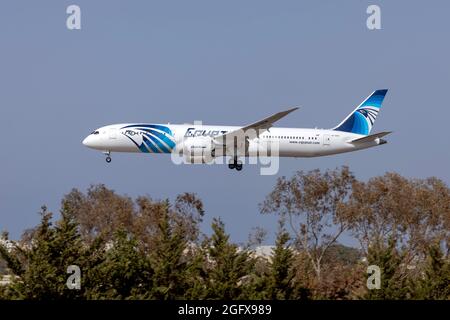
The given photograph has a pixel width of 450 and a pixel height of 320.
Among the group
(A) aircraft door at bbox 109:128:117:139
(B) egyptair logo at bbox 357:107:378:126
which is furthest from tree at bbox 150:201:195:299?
(B) egyptair logo at bbox 357:107:378:126

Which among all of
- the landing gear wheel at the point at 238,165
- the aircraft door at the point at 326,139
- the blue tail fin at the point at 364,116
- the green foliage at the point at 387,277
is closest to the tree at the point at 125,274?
the green foliage at the point at 387,277

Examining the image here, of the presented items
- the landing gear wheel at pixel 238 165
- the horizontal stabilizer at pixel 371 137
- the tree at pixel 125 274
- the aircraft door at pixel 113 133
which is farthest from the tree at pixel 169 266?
the horizontal stabilizer at pixel 371 137

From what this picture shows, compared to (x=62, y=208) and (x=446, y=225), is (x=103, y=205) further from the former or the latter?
(x=62, y=208)

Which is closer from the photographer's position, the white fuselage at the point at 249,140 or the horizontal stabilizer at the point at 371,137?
the white fuselage at the point at 249,140

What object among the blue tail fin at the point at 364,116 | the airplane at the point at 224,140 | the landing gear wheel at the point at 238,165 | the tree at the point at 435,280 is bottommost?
the tree at the point at 435,280

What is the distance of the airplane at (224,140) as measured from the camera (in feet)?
222

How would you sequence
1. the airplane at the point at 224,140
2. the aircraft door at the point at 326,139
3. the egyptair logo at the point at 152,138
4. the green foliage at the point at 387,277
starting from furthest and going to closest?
the aircraft door at the point at 326,139 → the egyptair logo at the point at 152,138 → the airplane at the point at 224,140 → the green foliage at the point at 387,277

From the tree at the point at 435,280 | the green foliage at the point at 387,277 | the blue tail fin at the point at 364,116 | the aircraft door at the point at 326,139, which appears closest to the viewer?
the green foliage at the point at 387,277

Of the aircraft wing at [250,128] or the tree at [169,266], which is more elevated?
the aircraft wing at [250,128]

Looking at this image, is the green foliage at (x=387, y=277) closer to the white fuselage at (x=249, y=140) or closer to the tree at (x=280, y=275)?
the tree at (x=280, y=275)

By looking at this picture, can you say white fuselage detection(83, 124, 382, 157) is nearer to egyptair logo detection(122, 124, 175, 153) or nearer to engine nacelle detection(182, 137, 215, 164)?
egyptair logo detection(122, 124, 175, 153)

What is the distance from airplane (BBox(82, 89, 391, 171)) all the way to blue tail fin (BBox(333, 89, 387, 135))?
3.26 m

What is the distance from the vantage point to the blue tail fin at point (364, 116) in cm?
7931
